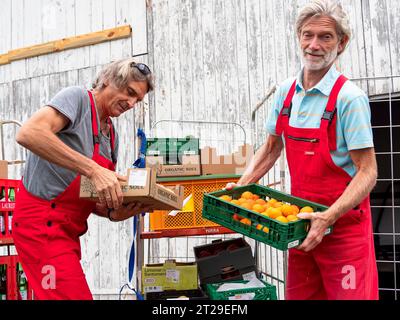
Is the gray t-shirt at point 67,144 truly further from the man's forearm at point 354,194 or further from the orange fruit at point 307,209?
the man's forearm at point 354,194

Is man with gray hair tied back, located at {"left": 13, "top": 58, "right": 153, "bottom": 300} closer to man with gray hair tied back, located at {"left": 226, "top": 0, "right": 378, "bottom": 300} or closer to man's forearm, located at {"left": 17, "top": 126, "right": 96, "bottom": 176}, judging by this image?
man's forearm, located at {"left": 17, "top": 126, "right": 96, "bottom": 176}

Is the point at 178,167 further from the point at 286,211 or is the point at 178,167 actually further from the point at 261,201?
the point at 286,211

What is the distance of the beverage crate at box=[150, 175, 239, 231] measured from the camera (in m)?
4.06

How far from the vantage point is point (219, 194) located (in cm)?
281

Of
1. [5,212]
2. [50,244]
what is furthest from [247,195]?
[5,212]

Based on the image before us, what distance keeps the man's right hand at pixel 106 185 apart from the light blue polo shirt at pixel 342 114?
929 millimetres

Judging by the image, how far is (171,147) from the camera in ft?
14.0

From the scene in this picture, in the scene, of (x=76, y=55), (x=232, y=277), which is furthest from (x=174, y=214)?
(x=76, y=55)

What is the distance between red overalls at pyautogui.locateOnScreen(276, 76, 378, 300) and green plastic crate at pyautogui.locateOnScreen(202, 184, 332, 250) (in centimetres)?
10

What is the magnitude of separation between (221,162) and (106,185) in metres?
1.80

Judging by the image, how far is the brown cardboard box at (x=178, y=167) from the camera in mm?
4090

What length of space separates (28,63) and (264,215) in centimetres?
594

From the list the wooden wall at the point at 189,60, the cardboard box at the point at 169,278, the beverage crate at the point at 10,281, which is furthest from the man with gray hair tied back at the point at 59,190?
the wooden wall at the point at 189,60
